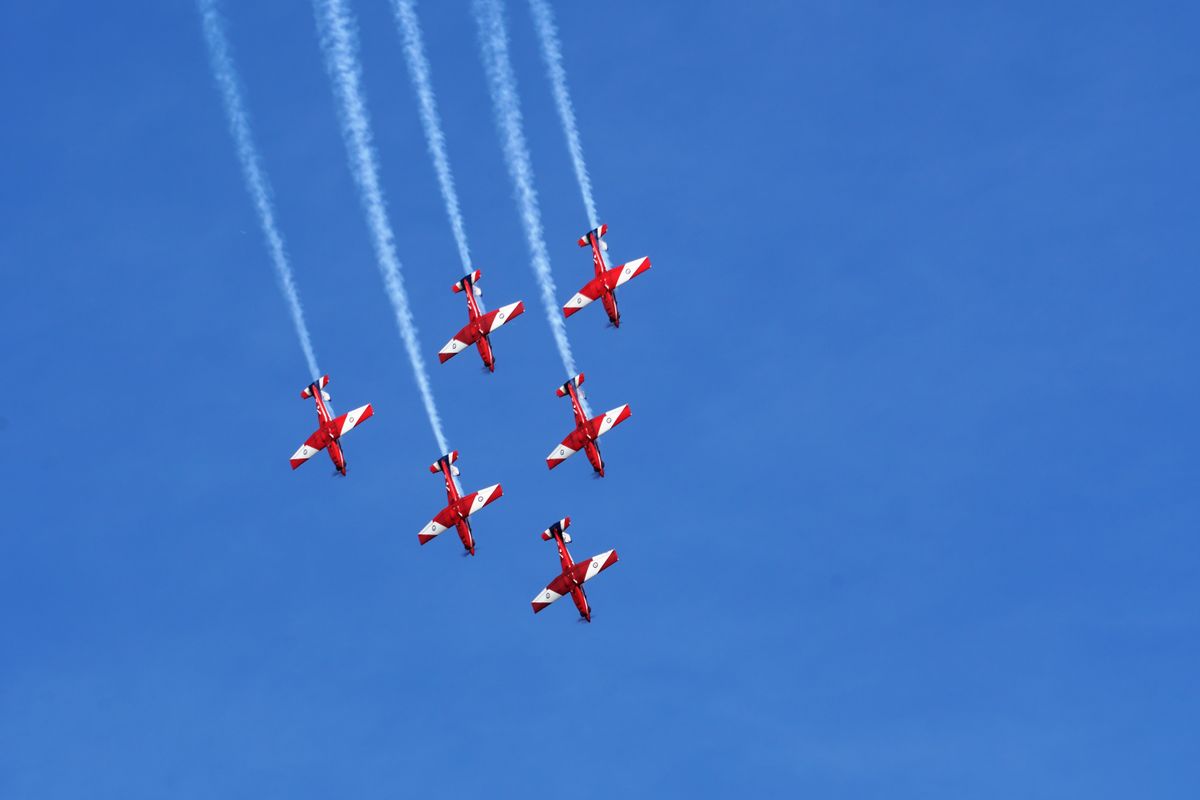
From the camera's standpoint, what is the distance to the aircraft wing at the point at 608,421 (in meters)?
68.4

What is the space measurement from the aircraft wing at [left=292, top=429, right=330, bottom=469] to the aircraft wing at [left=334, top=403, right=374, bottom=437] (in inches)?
20.7

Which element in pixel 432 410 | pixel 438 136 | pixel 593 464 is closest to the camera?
pixel 438 136

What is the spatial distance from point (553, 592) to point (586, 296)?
988 centimetres

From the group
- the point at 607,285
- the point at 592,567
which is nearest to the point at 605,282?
the point at 607,285

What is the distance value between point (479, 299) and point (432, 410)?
6.18 metres

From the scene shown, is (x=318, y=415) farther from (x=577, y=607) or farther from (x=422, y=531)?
(x=577, y=607)

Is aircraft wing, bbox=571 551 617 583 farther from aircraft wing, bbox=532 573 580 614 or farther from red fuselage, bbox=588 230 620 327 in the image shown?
red fuselage, bbox=588 230 620 327

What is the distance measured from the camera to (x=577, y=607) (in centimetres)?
6844

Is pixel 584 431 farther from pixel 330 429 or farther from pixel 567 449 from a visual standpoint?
pixel 330 429

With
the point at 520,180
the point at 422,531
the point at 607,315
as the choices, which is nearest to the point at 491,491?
the point at 422,531

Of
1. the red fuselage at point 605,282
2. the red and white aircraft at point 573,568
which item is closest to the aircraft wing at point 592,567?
the red and white aircraft at point 573,568

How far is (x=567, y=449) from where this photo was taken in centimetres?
6856

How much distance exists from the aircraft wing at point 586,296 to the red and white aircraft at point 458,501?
6202mm

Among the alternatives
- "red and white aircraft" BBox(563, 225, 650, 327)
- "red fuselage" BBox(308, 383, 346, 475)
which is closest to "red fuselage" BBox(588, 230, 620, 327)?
"red and white aircraft" BBox(563, 225, 650, 327)
